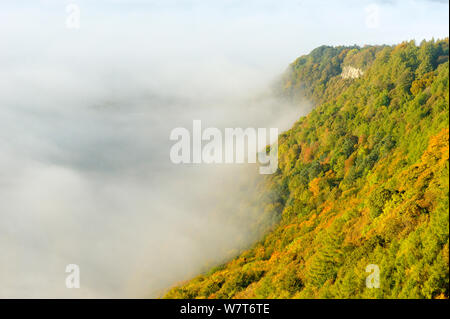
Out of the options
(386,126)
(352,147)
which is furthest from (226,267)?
(386,126)

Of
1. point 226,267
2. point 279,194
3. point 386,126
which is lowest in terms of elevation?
point 226,267

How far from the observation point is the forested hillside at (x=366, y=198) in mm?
49031

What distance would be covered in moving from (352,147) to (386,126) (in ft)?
53.5

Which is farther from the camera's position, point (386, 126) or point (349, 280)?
point (386, 126)

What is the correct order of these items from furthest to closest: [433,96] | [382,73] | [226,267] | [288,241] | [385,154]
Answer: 1. [382,73]
2. [226,267]
3. [288,241]
4. [385,154]
5. [433,96]

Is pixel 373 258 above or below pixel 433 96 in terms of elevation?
below

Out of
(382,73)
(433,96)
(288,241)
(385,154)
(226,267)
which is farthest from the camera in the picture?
(382,73)

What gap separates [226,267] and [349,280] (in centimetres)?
7110

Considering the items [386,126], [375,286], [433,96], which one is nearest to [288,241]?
[386,126]

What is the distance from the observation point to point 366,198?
7519 cm

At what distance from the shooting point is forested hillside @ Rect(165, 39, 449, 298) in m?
49.0
